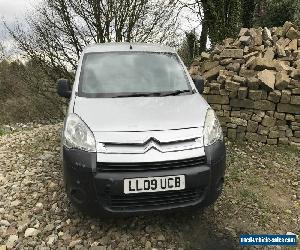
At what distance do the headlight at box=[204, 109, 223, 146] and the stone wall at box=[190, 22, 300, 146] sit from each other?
2.64 meters

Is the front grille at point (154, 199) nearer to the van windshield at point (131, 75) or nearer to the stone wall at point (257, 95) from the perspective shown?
the van windshield at point (131, 75)

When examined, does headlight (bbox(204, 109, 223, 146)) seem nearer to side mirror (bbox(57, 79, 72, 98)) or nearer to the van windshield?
the van windshield

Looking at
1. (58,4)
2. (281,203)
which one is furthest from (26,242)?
(58,4)

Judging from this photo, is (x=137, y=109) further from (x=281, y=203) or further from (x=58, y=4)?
(x=58, y=4)

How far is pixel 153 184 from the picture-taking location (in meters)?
3.48

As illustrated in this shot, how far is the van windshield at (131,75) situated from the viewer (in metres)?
4.55

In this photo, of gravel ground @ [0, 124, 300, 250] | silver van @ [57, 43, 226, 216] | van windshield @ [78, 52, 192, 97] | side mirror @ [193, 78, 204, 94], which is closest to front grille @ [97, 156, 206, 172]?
silver van @ [57, 43, 226, 216]

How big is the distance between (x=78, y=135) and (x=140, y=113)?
2.17ft

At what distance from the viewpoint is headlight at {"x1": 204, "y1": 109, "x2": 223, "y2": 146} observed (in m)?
3.80

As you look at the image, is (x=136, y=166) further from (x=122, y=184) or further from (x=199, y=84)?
(x=199, y=84)

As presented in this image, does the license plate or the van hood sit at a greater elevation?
the van hood

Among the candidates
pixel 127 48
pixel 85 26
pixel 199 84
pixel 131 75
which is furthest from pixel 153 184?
pixel 85 26

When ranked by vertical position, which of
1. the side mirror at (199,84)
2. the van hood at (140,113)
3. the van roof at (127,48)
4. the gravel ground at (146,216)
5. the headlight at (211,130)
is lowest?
the gravel ground at (146,216)

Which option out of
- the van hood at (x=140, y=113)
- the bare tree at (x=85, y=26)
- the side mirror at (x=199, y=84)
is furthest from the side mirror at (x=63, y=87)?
the bare tree at (x=85, y=26)
